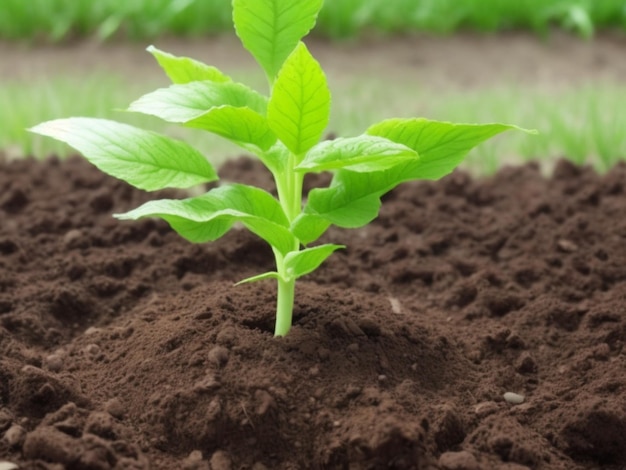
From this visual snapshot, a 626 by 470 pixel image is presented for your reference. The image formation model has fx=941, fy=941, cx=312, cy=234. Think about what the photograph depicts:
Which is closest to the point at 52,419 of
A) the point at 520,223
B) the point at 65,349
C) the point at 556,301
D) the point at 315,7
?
the point at 65,349

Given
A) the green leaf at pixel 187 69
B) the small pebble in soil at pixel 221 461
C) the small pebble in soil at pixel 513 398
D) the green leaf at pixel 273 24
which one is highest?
the green leaf at pixel 273 24

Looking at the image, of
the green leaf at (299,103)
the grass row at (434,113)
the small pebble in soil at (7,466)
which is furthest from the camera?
the grass row at (434,113)

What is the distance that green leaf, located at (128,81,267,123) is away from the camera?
164 cm

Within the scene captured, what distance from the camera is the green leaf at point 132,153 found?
1.68 metres

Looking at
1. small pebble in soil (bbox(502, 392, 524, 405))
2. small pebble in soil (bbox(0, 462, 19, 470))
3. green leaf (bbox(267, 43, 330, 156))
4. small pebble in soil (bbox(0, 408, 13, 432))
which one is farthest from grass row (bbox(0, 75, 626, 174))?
small pebble in soil (bbox(0, 462, 19, 470))

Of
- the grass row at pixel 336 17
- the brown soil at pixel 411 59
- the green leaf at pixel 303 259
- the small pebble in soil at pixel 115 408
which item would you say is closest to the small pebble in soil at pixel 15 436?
the small pebble in soil at pixel 115 408

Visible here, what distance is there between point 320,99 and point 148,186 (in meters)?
0.35

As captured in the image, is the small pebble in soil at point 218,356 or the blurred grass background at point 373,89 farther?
the blurred grass background at point 373,89

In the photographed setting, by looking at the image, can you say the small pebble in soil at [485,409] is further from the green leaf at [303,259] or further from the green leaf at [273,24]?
the green leaf at [273,24]

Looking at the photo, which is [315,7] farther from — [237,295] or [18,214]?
[18,214]

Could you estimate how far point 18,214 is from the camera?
9.02 feet

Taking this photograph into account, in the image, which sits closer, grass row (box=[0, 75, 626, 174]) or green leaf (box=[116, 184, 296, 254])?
green leaf (box=[116, 184, 296, 254])

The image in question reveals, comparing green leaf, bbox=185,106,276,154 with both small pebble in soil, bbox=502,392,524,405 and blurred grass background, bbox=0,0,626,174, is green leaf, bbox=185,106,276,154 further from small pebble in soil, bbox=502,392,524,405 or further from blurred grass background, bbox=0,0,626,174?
blurred grass background, bbox=0,0,626,174

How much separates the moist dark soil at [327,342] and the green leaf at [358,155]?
14.1 inches
